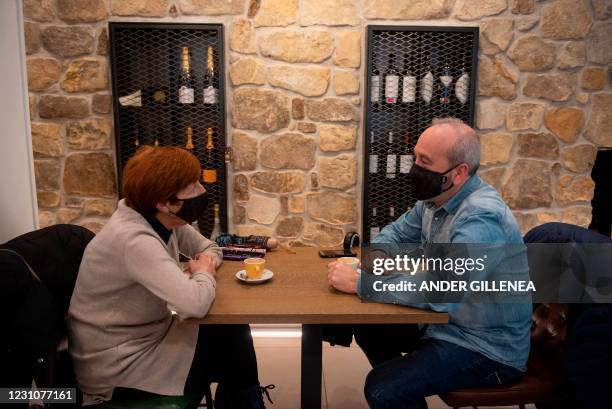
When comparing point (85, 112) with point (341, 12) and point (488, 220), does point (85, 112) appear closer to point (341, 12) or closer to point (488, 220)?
point (341, 12)

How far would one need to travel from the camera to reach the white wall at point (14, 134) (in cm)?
176

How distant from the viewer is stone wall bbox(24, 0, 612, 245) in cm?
307

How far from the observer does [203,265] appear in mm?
1646

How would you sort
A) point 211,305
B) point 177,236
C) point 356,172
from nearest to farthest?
1. point 211,305
2. point 177,236
3. point 356,172

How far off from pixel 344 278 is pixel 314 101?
1.88 metres

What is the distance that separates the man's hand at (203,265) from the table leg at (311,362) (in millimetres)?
386

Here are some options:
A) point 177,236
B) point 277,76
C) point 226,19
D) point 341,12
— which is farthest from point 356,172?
point 177,236

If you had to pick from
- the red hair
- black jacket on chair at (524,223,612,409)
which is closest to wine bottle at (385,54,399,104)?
black jacket on chair at (524,223,612,409)

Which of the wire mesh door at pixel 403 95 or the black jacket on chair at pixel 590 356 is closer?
the black jacket on chair at pixel 590 356

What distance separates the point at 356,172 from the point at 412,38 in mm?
955

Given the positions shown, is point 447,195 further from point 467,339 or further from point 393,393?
point 393,393

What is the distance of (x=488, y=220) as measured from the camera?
152 cm

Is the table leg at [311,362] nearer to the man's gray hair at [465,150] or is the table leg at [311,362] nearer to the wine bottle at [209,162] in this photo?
the man's gray hair at [465,150]

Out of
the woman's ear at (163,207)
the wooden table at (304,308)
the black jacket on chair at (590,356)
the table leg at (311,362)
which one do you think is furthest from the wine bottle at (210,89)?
the black jacket on chair at (590,356)
